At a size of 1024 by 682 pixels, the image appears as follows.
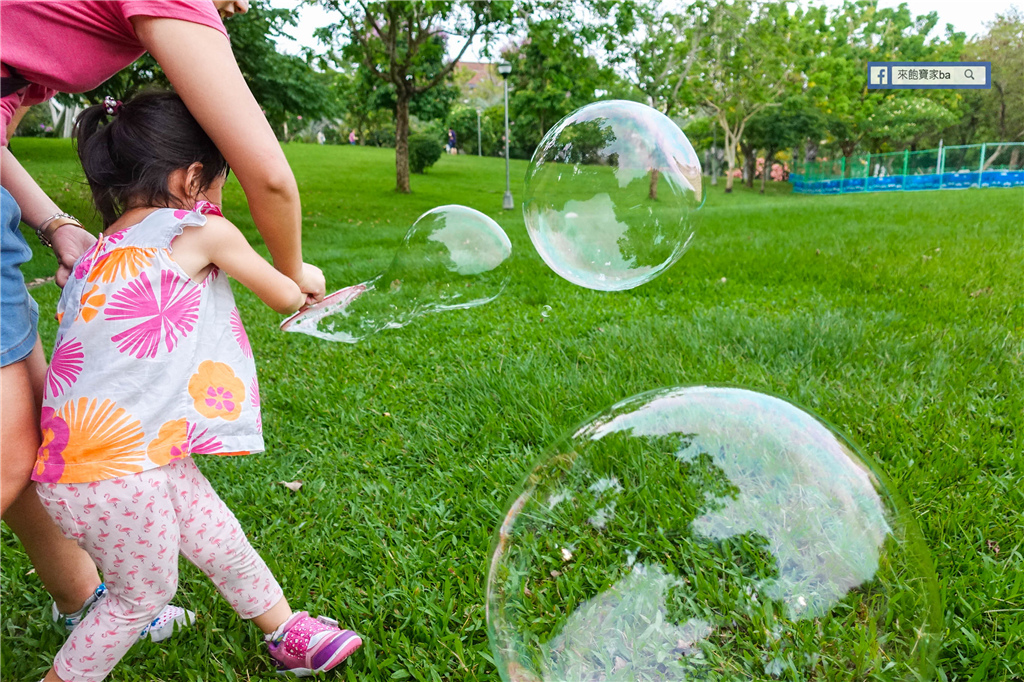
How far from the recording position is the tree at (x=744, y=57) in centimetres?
2227

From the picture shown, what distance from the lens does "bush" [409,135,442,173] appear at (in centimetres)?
2547

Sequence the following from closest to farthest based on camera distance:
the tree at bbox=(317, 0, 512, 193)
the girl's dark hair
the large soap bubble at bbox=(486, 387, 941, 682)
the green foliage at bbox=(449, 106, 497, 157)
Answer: the large soap bubble at bbox=(486, 387, 941, 682) < the girl's dark hair < the tree at bbox=(317, 0, 512, 193) < the green foliage at bbox=(449, 106, 497, 157)

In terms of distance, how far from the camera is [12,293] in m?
1.34

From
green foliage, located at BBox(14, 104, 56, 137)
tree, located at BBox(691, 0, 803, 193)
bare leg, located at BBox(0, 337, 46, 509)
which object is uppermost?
tree, located at BBox(691, 0, 803, 193)

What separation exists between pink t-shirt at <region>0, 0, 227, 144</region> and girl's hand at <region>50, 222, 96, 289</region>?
328mm

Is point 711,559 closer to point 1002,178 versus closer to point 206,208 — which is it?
point 206,208

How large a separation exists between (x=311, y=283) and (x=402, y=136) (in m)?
16.5

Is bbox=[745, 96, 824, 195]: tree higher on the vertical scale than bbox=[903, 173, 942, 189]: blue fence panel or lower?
higher

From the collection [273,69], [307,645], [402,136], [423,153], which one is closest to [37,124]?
[423,153]

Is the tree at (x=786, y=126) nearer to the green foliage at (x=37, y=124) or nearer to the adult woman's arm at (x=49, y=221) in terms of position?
the green foliage at (x=37, y=124)

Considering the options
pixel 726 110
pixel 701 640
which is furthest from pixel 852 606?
pixel 726 110

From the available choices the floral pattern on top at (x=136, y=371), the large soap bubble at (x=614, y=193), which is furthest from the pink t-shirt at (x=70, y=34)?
the large soap bubble at (x=614, y=193)

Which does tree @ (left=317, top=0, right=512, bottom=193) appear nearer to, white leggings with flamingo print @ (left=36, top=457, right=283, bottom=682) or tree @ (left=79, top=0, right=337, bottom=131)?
tree @ (left=79, top=0, right=337, bottom=131)

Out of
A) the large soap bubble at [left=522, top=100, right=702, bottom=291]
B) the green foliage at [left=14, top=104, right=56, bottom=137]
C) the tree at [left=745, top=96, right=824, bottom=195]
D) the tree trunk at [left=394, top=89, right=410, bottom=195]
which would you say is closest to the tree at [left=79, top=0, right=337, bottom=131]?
the tree trunk at [left=394, top=89, right=410, bottom=195]
